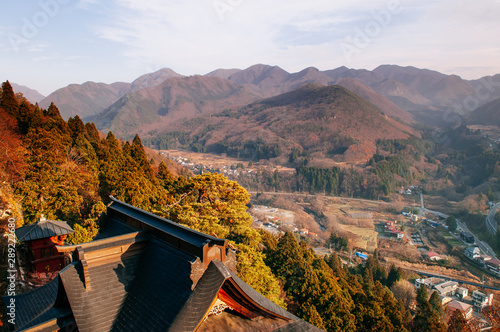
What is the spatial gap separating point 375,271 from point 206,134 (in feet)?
375

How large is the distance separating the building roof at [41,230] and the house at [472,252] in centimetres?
4196

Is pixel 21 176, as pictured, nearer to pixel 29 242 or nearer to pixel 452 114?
pixel 29 242

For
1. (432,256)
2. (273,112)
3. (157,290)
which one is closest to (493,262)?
(432,256)

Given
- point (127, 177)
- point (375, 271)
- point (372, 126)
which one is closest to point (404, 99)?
point (372, 126)

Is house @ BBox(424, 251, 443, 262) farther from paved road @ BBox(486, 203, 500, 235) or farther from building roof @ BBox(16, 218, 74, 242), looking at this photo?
building roof @ BBox(16, 218, 74, 242)

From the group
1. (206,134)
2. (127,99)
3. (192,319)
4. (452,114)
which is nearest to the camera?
(192,319)

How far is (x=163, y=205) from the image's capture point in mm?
15281

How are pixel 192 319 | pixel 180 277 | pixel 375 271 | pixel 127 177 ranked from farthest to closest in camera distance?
pixel 375 271
pixel 127 177
pixel 180 277
pixel 192 319

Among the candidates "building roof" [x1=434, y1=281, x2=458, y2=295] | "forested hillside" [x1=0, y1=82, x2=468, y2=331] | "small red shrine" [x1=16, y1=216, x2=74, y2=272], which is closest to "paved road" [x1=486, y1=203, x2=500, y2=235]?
"building roof" [x1=434, y1=281, x2=458, y2=295]

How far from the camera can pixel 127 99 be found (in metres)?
169

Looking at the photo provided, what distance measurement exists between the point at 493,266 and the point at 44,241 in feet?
137

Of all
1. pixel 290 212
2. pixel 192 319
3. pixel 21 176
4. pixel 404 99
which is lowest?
pixel 290 212

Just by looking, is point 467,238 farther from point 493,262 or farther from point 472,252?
point 493,262

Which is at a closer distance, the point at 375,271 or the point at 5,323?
the point at 5,323
